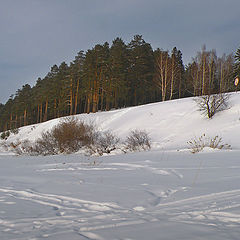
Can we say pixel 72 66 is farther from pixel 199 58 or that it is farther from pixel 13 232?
pixel 13 232

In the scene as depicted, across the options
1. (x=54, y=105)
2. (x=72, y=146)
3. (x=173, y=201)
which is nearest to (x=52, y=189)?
(x=173, y=201)

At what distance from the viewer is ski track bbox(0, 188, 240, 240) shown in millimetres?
1918

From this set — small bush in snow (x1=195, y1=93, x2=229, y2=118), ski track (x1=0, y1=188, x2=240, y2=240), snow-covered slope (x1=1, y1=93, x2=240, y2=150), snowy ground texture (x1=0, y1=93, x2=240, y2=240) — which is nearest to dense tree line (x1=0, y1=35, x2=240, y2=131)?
snow-covered slope (x1=1, y1=93, x2=240, y2=150)

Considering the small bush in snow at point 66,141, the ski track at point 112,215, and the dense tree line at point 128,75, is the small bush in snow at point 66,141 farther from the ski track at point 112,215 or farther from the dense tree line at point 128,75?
the dense tree line at point 128,75

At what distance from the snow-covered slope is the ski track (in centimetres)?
811

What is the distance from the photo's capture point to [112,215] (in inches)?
88.4

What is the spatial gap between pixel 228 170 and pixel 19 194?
13.1ft

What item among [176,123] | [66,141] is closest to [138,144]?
[66,141]

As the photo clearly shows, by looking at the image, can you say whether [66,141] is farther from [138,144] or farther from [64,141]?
[138,144]

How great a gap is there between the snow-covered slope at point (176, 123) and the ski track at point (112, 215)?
8.11 meters

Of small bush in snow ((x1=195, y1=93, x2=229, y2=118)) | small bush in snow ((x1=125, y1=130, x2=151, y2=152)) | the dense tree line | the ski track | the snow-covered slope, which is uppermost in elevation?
the dense tree line

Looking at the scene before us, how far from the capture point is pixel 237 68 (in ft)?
94.8

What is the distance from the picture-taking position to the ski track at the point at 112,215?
1918mm

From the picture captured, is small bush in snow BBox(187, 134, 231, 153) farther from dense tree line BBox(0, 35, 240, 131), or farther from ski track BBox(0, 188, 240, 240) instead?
dense tree line BBox(0, 35, 240, 131)
